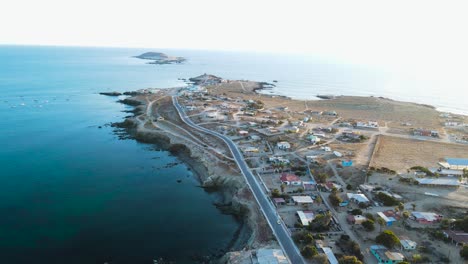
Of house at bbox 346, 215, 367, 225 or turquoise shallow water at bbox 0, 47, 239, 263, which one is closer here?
turquoise shallow water at bbox 0, 47, 239, 263

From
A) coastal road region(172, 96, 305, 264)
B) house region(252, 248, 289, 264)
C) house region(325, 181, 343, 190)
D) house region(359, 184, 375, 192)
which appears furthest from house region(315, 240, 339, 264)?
house region(359, 184, 375, 192)

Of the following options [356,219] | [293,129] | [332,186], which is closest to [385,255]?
[356,219]

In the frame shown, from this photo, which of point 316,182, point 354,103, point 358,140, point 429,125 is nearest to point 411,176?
point 316,182

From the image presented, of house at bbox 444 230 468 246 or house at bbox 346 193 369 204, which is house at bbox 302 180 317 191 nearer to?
house at bbox 346 193 369 204

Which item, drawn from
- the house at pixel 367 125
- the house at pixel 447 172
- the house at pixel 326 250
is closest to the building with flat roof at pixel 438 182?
the house at pixel 447 172

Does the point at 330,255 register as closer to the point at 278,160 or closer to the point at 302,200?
the point at 302,200

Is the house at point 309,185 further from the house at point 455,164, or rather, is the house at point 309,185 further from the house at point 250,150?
the house at point 455,164

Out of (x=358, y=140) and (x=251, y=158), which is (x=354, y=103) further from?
(x=251, y=158)
